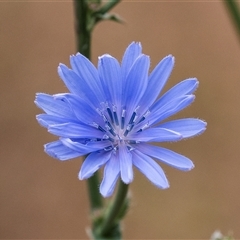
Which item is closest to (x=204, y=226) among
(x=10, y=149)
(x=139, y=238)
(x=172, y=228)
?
(x=172, y=228)

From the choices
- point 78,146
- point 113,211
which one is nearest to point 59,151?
point 78,146

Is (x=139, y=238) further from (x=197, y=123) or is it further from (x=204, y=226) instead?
(x=197, y=123)

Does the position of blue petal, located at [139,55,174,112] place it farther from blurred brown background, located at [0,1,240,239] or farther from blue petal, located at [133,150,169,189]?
blurred brown background, located at [0,1,240,239]

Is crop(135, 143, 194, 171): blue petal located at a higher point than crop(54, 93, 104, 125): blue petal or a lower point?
lower

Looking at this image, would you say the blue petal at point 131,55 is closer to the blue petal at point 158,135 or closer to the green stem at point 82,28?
the blue petal at point 158,135

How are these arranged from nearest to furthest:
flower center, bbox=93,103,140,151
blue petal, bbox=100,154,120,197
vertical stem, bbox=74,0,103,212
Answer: blue petal, bbox=100,154,120,197, flower center, bbox=93,103,140,151, vertical stem, bbox=74,0,103,212

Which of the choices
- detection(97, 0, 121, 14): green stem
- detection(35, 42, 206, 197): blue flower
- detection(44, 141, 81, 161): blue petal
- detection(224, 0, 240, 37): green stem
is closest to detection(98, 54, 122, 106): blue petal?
detection(35, 42, 206, 197): blue flower
